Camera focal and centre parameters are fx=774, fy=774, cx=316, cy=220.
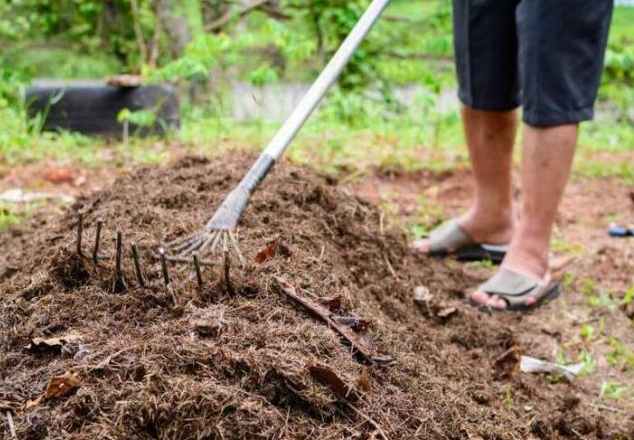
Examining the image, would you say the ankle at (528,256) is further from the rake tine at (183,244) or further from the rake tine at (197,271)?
the rake tine at (197,271)

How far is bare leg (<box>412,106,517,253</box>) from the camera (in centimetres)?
323

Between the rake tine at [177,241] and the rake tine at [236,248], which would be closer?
the rake tine at [236,248]

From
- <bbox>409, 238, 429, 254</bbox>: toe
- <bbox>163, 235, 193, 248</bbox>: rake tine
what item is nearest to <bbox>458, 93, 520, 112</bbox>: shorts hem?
<bbox>409, 238, 429, 254</bbox>: toe

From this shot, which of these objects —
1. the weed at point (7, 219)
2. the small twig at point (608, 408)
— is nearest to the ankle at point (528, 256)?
the small twig at point (608, 408)

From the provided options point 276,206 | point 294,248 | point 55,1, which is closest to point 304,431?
point 294,248

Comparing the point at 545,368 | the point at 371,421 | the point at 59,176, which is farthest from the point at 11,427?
the point at 59,176

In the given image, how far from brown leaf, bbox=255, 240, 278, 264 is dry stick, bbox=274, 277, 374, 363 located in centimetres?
18

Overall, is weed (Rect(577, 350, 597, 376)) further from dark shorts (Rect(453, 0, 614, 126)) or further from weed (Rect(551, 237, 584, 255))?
weed (Rect(551, 237, 584, 255))

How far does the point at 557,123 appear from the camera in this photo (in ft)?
Answer: 8.98

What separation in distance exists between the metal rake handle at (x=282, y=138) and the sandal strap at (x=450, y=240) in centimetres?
110

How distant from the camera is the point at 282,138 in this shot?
238cm

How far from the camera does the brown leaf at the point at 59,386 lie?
4.81 ft

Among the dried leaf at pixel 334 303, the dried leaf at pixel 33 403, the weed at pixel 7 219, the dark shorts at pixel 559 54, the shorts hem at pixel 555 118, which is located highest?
the dark shorts at pixel 559 54

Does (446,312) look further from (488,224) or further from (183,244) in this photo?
(183,244)
